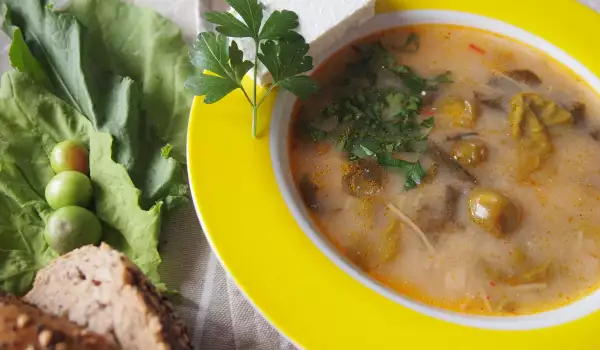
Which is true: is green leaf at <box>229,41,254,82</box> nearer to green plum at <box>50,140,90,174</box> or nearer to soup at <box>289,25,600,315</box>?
soup at <box>289,25,600,315</box>

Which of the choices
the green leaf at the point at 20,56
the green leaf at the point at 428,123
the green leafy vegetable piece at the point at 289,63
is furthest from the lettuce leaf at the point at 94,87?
the green leaf at the point at 428,123

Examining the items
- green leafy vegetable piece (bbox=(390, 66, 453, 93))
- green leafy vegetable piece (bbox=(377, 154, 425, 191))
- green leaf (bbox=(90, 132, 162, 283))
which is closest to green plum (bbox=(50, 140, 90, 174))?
green leaf (bbox=(90, 132, 162, 283))

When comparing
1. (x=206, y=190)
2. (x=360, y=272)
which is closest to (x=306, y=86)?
(x=206, y=190)

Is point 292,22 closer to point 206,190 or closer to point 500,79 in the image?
point 206,190

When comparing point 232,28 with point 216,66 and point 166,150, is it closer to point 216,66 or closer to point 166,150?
point 216,66


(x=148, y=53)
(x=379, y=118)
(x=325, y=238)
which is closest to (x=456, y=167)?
(x=379, y=118)

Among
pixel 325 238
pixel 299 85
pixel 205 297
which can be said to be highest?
pixel 299 85
